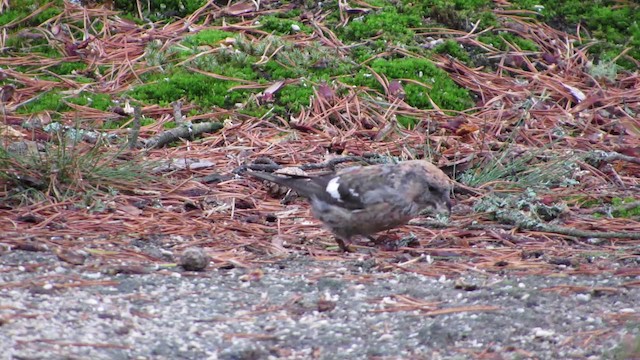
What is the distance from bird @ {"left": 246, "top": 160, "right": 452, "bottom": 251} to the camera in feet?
19.1

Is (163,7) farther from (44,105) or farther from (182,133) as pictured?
(182,133)

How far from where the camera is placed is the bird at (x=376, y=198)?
583cm

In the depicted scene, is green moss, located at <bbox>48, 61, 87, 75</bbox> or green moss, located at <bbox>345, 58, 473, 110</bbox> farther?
green moss, located at <bbox>48, 61, 87, 75</bbox>

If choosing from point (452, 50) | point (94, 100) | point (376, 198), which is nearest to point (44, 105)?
point (94, 100)

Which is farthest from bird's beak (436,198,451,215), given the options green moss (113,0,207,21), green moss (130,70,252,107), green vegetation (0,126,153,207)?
green moss (113,0,207,21)

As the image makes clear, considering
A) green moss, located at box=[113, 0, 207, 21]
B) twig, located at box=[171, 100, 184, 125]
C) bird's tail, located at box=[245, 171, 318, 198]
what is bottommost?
twig, located at box=[171, 100, 184, 125]

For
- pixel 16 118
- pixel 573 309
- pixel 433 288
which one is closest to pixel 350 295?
pixel 433 288

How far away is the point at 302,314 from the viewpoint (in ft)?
15.1

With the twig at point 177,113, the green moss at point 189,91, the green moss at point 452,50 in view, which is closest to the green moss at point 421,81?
the green moss at point 452,50

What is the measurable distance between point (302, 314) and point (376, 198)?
56.7 inches

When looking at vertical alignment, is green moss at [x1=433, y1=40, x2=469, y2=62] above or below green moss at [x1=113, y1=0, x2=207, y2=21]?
below

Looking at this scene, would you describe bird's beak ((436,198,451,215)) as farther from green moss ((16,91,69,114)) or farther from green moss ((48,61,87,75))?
green moss ((48,61,87,75))

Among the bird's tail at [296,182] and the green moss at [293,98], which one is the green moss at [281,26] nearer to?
the green moss at [293,98]

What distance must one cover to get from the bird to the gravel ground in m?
0.57
